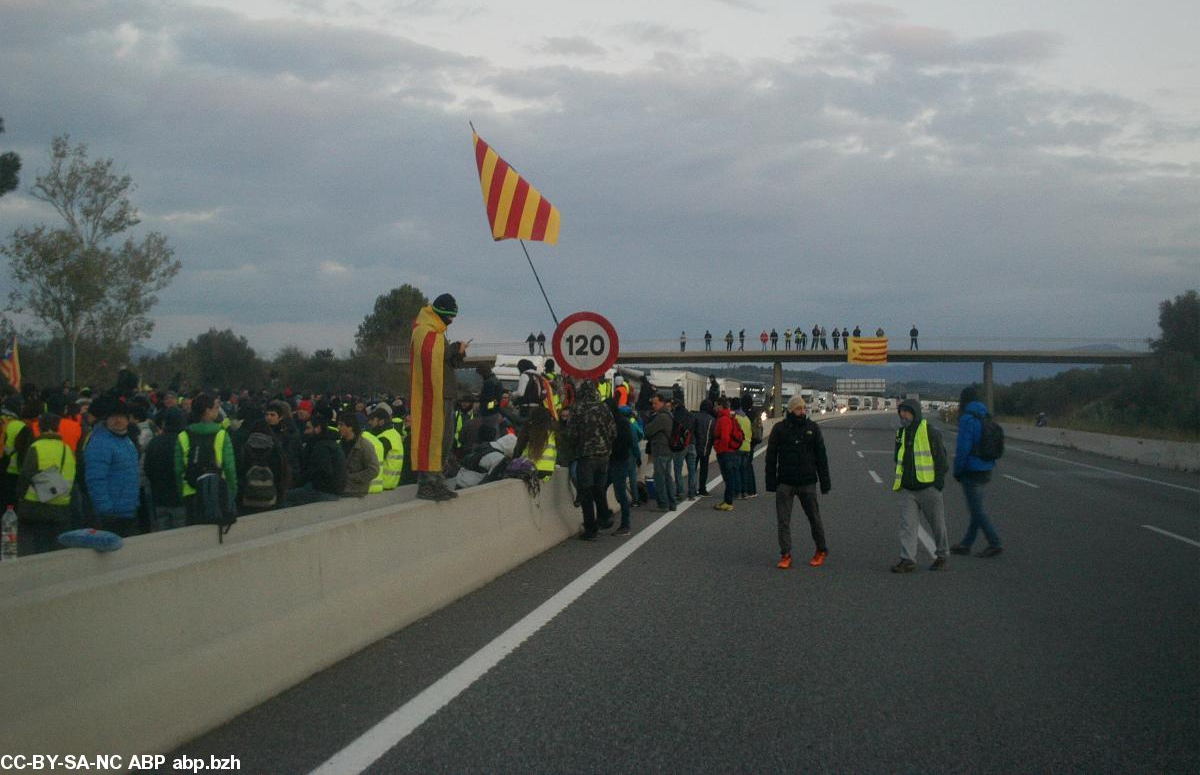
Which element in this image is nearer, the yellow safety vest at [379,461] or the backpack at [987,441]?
the yellow safety vest at [379,461]

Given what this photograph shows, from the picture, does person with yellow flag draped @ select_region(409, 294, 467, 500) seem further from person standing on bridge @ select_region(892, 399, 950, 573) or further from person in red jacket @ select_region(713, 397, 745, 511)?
person in red jacket @ select_region(713, 397, 745, 511)

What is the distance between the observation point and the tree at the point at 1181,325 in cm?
7816

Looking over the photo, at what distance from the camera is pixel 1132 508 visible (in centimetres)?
1852

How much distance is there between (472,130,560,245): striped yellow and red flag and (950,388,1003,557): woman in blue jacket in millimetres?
5404

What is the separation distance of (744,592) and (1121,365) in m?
81.4

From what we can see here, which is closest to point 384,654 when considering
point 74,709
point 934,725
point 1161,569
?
point 74,709

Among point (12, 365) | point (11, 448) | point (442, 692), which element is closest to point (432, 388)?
point (442, 692)

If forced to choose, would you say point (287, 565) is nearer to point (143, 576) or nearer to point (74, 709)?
point (143, 576)

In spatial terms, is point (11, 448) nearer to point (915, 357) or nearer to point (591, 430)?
point (591, 430)

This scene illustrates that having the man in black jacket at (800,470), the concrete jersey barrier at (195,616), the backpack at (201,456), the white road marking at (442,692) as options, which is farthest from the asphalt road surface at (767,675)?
the backpack at (201,456)

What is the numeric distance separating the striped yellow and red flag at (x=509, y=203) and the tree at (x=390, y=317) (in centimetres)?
9219

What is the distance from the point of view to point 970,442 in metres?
12.6

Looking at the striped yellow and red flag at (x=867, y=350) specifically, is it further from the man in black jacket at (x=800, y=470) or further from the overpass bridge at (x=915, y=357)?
the man in black jacket at (x=800, y=470)

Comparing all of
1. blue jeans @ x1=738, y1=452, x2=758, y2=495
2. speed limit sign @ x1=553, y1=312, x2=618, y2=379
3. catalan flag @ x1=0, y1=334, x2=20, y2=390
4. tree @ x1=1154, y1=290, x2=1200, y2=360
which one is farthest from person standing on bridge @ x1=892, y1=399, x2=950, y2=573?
tree @ x1=1154, y1=290, x2=1200, y2=360
